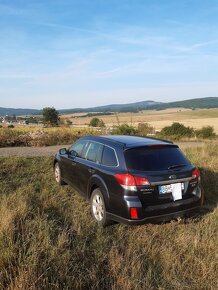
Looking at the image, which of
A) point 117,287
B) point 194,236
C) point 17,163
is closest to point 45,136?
point 17,163

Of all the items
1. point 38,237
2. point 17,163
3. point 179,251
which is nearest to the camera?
point 38,237

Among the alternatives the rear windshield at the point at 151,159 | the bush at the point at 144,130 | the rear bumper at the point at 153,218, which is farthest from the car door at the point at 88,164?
the bush at the point at 144,130

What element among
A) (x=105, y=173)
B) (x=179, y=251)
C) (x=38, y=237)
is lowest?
(x=179, y=251)

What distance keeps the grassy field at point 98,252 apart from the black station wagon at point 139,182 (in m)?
0.34

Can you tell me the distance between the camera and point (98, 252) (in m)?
4.26

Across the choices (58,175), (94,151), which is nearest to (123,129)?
(58,175)

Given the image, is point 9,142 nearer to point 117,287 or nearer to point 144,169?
point 144,169

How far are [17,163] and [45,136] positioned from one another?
7.60m

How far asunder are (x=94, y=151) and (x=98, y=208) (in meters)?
1.18

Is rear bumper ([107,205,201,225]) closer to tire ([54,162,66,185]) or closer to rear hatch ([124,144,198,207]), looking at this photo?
rear hatch ([124,144,198,207])

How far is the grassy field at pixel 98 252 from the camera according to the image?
3.53m

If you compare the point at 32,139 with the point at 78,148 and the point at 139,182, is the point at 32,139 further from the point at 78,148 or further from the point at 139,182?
the point at 139,182

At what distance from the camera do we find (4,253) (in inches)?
147

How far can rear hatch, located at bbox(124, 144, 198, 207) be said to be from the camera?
16.5 ft
